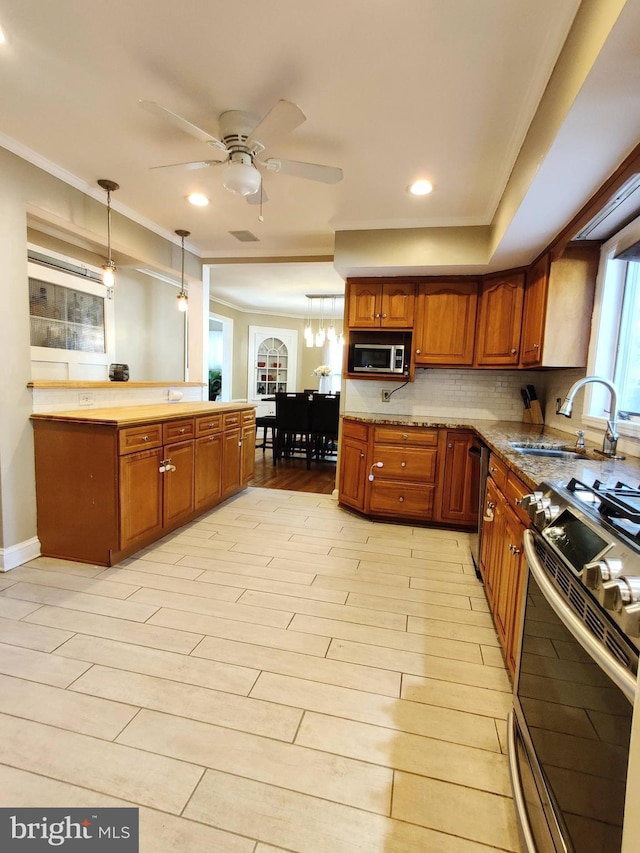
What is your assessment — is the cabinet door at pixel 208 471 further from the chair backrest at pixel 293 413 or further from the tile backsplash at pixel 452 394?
the chair backrest at pixel 293 413

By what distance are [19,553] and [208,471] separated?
1382 millimetres

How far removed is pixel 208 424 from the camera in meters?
3.42

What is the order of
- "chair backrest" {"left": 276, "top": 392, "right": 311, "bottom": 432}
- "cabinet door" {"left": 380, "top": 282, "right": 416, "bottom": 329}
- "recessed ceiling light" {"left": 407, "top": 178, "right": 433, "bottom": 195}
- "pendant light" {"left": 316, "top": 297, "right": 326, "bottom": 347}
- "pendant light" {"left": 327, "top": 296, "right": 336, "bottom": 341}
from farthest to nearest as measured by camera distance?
"pendant light" {"left": 316, "top": 297, "right": 326, "bottom": 347} → "pendant light" {"left": 327, "top": 296, "right": 336, "bottom": 341} → "chair backrest" {"left": 276, "top": 392, "right": 311, "bottom": 432} → "cabinet door" {"left": 380, "top": 282, "right": 416, "bottom": 329} → "recessed ceiling light" {"left": 407, "top": 178, "right": 433, "bottom": 195}

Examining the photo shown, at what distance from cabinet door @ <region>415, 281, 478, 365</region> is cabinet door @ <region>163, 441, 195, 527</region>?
214cm

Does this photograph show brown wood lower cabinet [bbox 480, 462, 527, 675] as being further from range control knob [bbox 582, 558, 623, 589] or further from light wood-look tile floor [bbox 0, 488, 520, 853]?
range control knob [bbox 582, 558, 623, 589]

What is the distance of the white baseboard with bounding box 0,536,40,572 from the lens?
2428mm

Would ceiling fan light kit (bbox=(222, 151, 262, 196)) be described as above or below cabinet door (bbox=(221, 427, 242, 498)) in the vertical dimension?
above

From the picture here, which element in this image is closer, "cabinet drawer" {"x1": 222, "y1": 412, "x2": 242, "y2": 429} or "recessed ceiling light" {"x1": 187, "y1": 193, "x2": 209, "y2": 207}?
"recessed ceiling light" {"x1": 187, "y1": 193, "x2": 209, "y2": 207}

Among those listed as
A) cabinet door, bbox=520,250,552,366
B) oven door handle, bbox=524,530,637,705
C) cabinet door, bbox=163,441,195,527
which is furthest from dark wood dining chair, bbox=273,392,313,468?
oven door handle, bbox=524,530,637,705

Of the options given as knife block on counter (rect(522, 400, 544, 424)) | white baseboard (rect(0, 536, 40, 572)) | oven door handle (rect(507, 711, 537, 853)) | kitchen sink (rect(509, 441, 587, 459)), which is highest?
knife block on counter (rect(522, 400, 544, 424))

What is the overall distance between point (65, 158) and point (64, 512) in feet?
7.29

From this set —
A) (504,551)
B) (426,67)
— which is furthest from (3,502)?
(426,67)

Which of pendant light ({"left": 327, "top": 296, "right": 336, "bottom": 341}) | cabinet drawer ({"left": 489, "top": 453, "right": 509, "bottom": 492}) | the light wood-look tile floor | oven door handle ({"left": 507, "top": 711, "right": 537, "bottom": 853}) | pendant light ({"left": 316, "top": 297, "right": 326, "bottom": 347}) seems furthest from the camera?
pendant light ({"left": 316, "top": 297, "right": 326, "bottom": 347})

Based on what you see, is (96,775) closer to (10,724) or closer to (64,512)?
(10,724)
